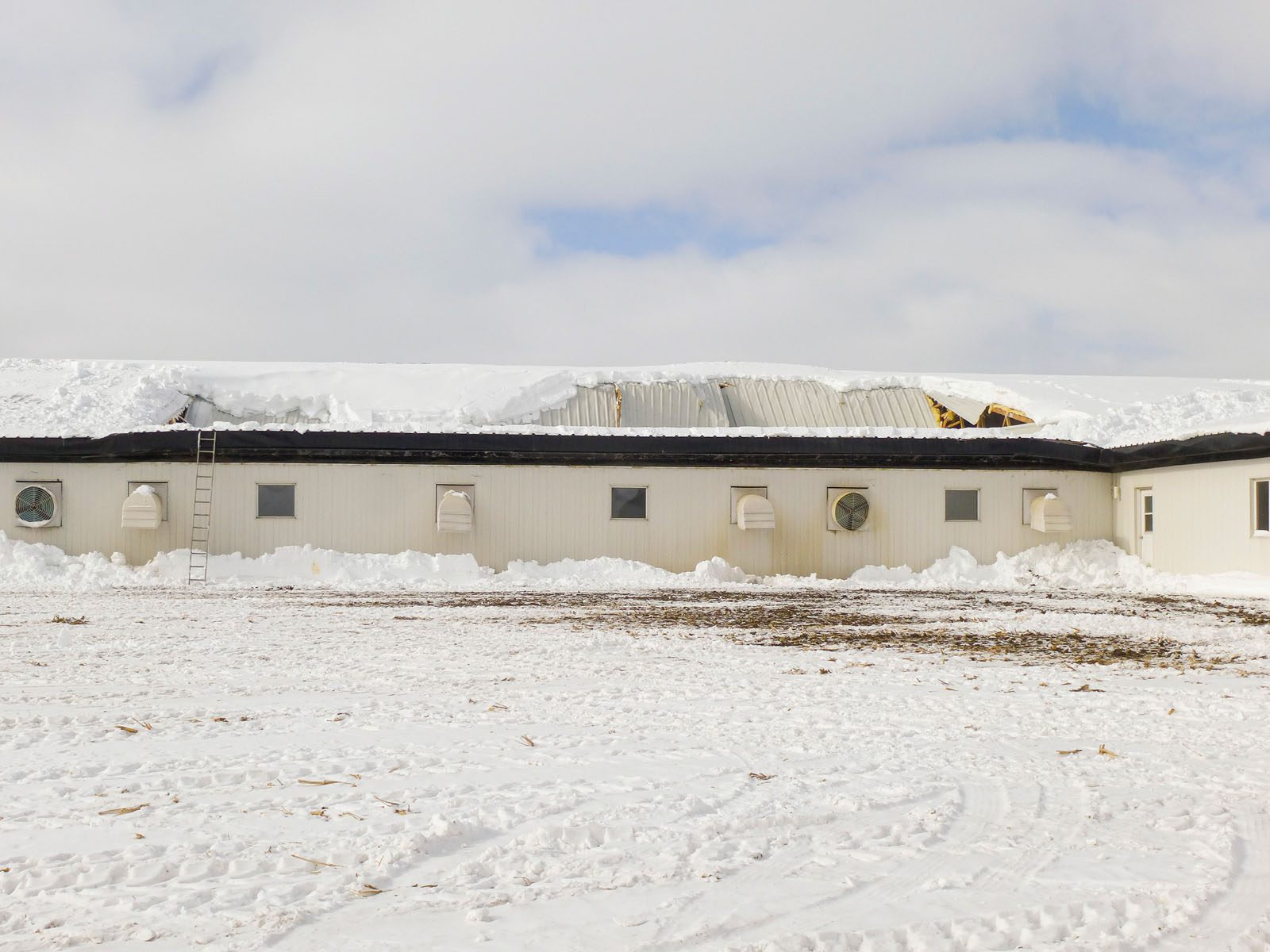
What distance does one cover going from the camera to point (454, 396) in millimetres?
28203

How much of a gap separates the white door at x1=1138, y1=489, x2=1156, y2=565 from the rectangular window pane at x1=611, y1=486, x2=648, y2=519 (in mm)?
10696

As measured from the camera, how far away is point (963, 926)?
13.0ft

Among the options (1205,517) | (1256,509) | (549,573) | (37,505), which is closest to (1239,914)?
(1256,509)

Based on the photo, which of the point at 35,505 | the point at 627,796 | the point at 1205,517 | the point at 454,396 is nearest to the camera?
the point at 627,796

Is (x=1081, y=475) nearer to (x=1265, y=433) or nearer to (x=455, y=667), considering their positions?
(x=1265, y=433)

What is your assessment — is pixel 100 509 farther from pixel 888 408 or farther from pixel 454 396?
pixel 888 408

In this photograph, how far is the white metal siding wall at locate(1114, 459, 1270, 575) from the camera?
2072 centimetres

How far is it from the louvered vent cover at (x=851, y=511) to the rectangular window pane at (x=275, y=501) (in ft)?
37.9

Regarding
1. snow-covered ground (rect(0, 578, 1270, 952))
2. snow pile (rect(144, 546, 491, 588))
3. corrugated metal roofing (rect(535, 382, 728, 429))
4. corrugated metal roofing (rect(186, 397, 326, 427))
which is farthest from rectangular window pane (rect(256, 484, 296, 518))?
snow-covered ground (rect(0, 578, 1270, 952))

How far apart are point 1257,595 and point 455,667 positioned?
51.8 ft

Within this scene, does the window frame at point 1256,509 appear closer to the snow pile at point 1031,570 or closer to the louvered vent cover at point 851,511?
the snow pile at point 1031,570

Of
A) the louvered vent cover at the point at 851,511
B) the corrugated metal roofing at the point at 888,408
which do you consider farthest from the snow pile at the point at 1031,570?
the corrugated metal roofing at the point at 888,408

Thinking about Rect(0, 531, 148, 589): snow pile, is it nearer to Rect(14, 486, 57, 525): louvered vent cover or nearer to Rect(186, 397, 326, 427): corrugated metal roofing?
Rect(14, 486, 57, 525): louvered vent cover

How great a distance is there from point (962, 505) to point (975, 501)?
0.97 feet
